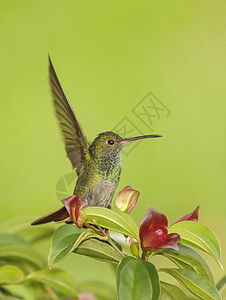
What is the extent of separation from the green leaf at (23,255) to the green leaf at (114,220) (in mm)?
320

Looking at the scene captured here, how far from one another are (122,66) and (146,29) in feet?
0.99

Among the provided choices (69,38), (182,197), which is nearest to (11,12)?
(69,38)

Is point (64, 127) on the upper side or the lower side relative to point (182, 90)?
lower

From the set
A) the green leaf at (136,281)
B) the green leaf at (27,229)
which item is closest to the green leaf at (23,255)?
the green leaf at (27,229)

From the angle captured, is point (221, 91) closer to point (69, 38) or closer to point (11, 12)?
point (69, 38)

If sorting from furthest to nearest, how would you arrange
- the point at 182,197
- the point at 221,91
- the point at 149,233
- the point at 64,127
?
the point at 221,91
the point at 182,197
the point at 64,127
the point at 149,233

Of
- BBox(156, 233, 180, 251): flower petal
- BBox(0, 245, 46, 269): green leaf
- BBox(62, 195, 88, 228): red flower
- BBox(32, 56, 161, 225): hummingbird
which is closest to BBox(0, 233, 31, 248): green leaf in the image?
BBox(0, 245, 46, 269): green leaf

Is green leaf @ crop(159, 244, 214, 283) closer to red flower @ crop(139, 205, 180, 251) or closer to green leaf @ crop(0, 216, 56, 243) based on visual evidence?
red flower @ crop(139, 205, 180, 251)

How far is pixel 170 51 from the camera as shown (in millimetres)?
2506

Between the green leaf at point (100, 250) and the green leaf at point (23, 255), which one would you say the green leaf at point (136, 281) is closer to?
the green leaf at point (100, 250)

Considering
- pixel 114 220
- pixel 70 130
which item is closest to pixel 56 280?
pixel 114 220

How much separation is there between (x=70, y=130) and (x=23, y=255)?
317 mm

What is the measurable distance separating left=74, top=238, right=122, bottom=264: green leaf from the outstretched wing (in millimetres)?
239

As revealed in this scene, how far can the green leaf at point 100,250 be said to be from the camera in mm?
728
